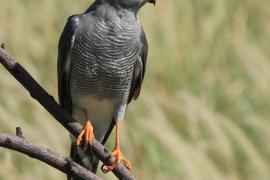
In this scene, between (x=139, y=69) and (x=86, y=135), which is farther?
(x=139, y=69)

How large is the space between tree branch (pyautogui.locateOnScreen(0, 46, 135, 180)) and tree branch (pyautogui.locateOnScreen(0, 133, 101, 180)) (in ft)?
0.68

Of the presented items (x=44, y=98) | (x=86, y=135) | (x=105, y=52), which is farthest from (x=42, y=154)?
(x=105, y=52)

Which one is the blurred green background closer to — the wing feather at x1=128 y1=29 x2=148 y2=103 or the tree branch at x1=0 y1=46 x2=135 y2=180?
the wing feather at x1=128 y1=29 x2=148 y2=103

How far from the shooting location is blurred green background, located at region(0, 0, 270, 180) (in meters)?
5.30

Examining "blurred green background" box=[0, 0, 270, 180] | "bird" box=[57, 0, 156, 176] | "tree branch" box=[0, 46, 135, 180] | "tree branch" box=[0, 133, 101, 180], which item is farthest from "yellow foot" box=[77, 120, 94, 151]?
"tree branch" box=[0, 133, 101, 180]

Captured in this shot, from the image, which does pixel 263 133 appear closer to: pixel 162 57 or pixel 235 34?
pixel 162 57

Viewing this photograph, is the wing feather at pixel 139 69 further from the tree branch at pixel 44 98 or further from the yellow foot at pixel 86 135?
the tree branch at pixel 44 98

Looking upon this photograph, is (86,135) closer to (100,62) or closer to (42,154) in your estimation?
(100,62)

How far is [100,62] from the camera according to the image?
4070mm

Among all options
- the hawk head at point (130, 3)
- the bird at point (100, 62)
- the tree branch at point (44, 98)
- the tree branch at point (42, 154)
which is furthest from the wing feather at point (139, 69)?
the tree branch at point (42, 154)

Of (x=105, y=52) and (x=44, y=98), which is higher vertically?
(x=44, y=98)

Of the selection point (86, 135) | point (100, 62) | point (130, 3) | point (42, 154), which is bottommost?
point (86, 135)

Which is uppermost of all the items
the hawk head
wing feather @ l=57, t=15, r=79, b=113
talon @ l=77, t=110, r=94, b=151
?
the hawk head

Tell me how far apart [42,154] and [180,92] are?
10.0 feet
